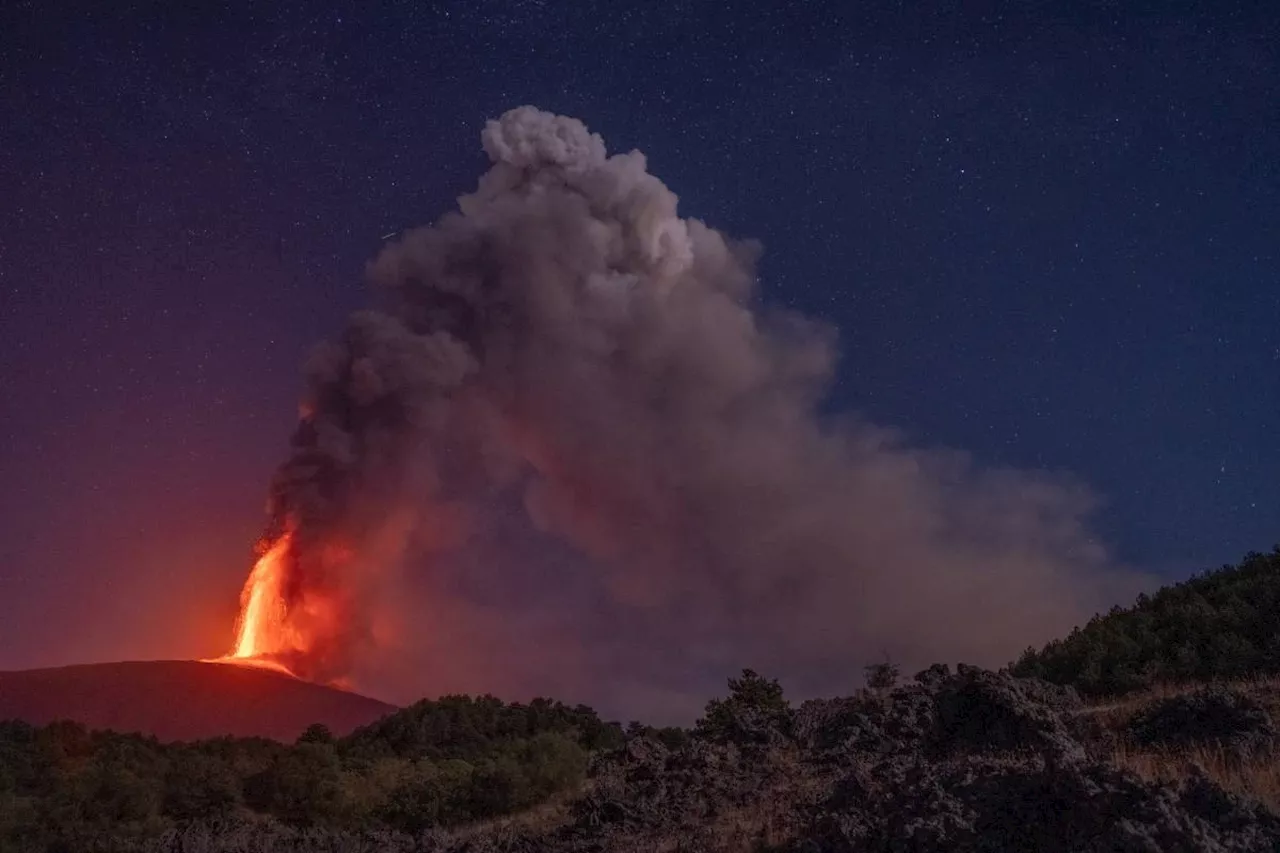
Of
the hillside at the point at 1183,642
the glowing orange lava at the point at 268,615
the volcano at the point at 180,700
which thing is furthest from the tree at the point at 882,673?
the glowing orange lava at the point at 268,615


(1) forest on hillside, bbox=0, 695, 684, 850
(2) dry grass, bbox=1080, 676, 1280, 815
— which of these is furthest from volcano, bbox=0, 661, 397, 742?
(2) dry grass, bbox=1080, 676, 1280, 815

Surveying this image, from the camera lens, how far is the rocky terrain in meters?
6.28

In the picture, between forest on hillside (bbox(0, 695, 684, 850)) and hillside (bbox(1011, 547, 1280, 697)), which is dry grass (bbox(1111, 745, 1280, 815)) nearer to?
hillside (bbox(1011, 547, 1280, 697))

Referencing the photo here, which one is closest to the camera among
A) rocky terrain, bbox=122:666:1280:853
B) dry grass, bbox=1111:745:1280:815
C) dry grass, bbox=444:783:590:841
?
rocky terrain, bbox=122:666:1280:853

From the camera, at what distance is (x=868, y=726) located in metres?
14.9

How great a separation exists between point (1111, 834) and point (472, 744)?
28071 mm

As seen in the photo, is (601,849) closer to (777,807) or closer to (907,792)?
(777,807)

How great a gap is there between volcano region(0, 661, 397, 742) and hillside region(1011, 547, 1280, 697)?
3194 cm

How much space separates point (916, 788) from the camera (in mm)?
7879

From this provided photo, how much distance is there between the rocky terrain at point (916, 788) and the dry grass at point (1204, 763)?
124 mm

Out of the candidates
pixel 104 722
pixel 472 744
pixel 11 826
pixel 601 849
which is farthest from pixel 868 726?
pixel 104 722

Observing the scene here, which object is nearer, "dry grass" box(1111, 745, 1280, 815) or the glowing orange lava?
"dry grass" box(1111, 745, 1280, 815)

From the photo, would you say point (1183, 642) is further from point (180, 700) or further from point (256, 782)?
point (180, 700)

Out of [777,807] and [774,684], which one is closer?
[777,807]
